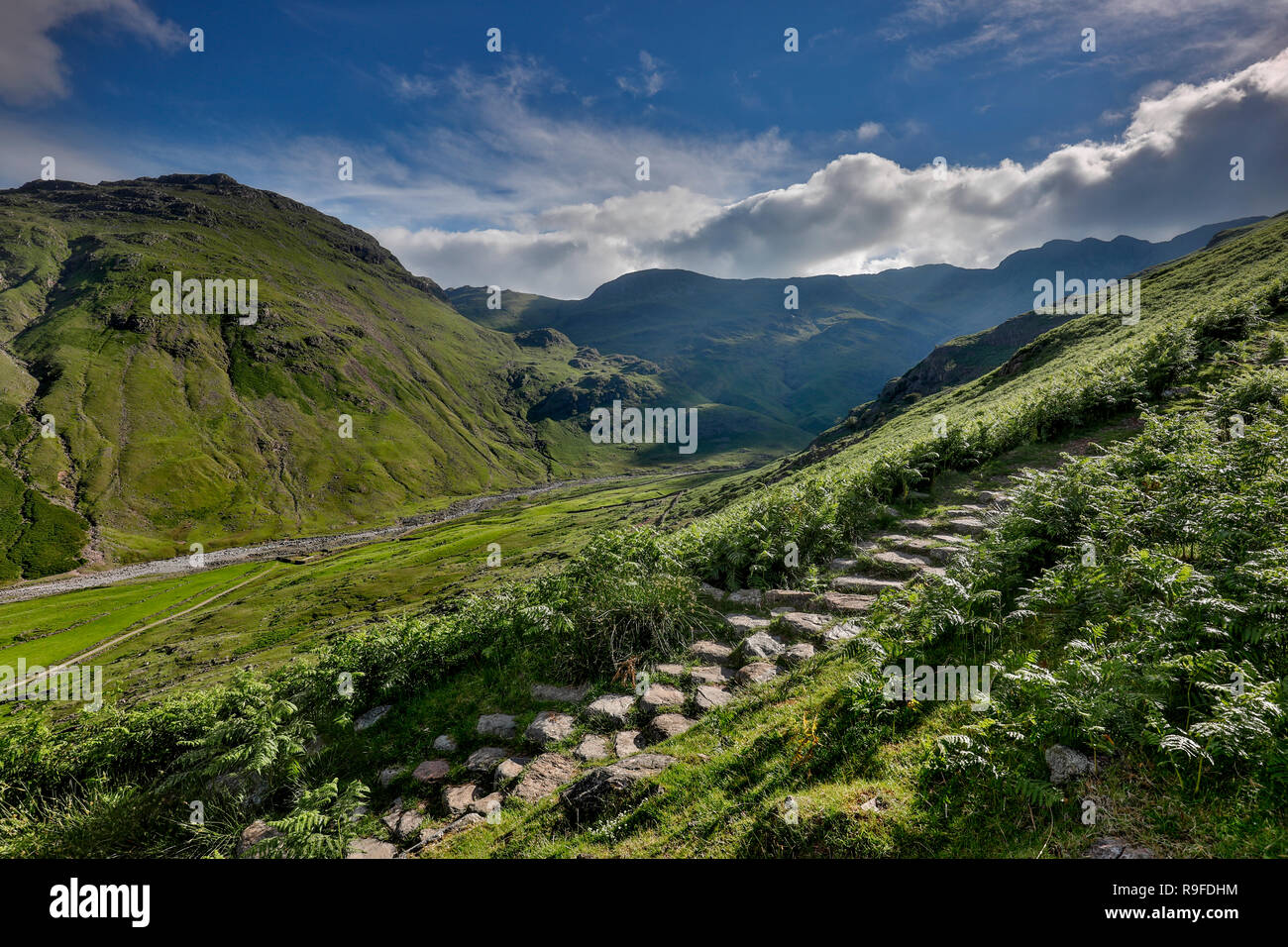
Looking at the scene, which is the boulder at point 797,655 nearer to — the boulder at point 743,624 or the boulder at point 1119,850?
the boulder at point 743,624

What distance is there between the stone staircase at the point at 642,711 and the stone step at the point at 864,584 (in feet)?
0.08

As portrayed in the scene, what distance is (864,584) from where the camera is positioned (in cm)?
1225

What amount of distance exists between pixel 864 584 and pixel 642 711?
21.7 feet

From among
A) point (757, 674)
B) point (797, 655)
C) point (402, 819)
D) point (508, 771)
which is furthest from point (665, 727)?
point (402, 819)

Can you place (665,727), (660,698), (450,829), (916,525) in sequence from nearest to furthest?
1. (450,829)
2. (665,727)
3. (660,698)
4. (916,525)

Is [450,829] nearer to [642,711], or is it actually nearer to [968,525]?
[642,711]

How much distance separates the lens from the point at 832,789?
5.64 meters

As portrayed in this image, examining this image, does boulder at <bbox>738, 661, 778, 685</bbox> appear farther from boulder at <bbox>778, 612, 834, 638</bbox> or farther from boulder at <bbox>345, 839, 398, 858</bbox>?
boulder at <bbox>345, 839, 398, 858</bbox>

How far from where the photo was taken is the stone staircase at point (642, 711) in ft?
23.9

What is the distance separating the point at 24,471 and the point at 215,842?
22758 centimetres

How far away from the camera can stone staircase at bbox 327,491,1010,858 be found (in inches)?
287

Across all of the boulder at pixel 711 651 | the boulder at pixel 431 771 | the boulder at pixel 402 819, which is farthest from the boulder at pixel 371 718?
the boulder at pixel 711 651
